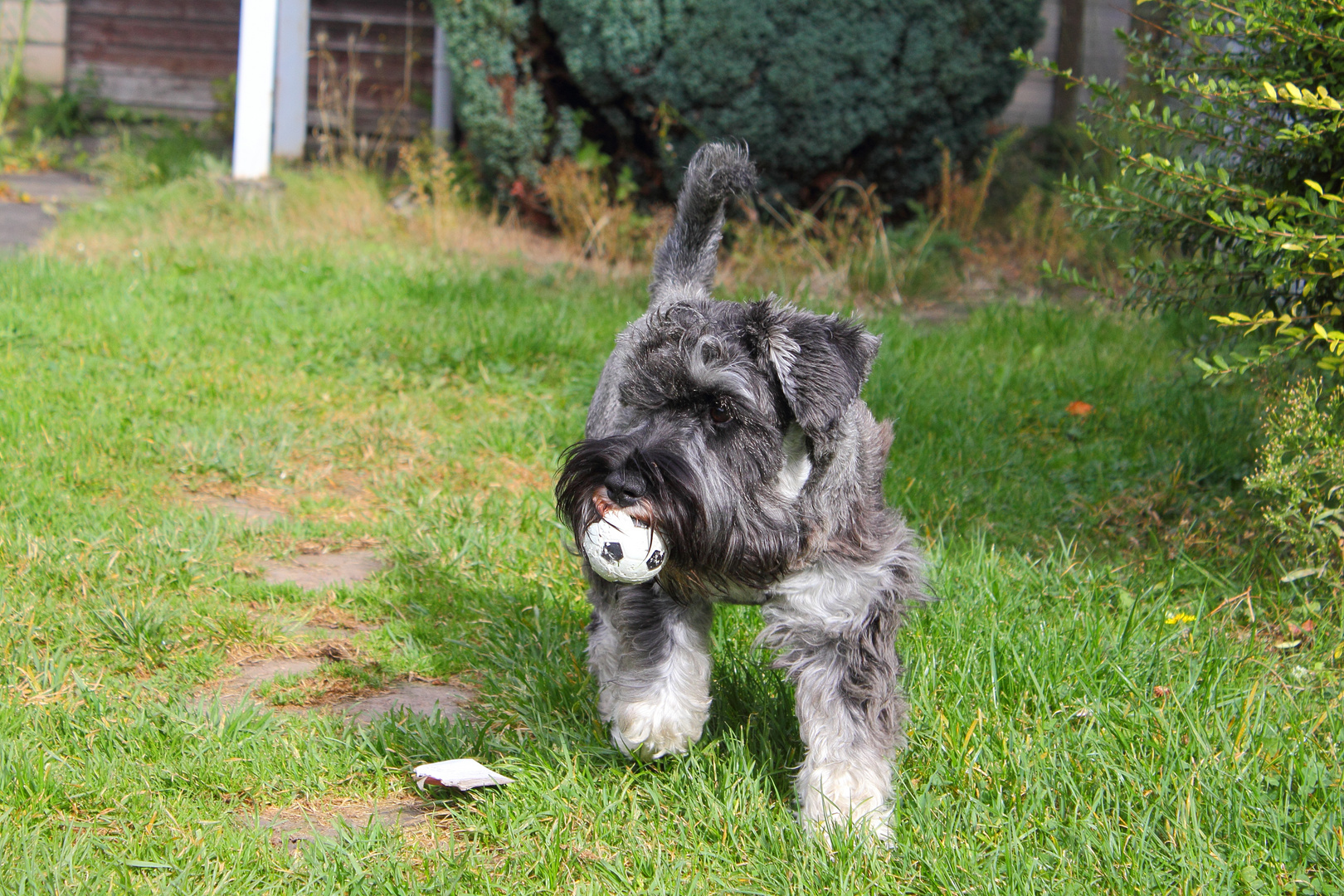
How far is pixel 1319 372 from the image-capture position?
427cm

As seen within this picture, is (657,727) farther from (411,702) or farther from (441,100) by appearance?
(441,100)

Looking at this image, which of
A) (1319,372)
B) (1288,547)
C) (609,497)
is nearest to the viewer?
(609,497)

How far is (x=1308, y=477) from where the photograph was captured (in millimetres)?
3678

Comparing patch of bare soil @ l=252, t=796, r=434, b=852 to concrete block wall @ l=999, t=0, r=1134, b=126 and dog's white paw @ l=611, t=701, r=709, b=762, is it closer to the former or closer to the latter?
dog's white paw @ l=611, t=701, r=709, b=762

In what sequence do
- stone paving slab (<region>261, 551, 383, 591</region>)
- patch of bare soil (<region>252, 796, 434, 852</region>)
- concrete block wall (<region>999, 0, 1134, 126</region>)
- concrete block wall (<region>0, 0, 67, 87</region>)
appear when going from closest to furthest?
patch of bare soil (<region>252, 796, 434, 852</region>)
stone paving slab (<region>261, 551, 383, 591</region>)
concrete block wall (<region>999, 0, 1134, 126</region>)
concrete block wall (<region>0, 0, 67, 87</region>)

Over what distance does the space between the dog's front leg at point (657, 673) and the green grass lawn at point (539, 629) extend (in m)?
0.14

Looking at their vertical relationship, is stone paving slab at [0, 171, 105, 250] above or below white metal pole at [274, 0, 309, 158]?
below

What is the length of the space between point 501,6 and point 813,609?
252 inches

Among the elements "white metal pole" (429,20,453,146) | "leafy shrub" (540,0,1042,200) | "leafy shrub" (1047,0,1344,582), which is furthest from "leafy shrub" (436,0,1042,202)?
"leafy shrub" (1047,0,1344,582)

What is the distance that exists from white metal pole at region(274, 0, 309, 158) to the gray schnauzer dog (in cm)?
748

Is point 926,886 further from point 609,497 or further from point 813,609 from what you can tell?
point 609,497

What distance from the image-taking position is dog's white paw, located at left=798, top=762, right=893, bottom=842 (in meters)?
Result: 2.60

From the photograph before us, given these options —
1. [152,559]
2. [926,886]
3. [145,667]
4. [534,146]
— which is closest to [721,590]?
[926,886]

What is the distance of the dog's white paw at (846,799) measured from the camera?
2602mm
